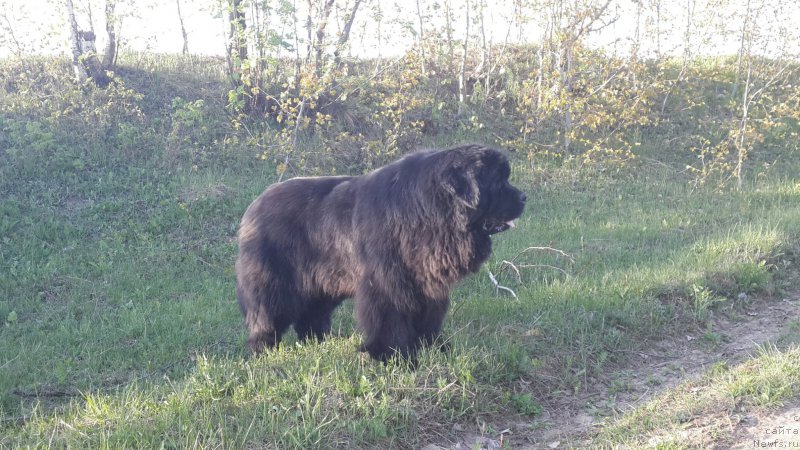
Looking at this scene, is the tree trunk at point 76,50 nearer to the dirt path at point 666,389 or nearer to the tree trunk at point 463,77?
the tree trunk at point 463,77

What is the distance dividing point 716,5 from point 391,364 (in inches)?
563

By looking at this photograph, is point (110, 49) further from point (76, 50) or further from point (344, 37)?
point (344, 37)

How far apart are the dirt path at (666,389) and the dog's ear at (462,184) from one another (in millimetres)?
1803

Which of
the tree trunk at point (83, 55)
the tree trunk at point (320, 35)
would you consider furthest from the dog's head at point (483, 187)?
the tree trunk at point (83, 55)

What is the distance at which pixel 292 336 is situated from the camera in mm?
6910

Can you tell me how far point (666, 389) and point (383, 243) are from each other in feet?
8.98

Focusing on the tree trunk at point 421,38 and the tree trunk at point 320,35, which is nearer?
the tree trunk at point 320,35

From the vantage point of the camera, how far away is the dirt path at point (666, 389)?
4637 mm

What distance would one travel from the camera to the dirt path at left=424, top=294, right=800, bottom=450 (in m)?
4.64

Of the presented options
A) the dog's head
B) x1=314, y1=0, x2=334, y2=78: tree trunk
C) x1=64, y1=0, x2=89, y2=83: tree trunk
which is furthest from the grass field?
x1=64, y1=0, x2=89, y2=83: tree trunk

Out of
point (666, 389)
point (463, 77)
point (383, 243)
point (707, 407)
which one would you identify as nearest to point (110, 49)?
point (463, 77)

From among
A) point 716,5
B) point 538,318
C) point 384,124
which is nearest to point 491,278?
point 538,318

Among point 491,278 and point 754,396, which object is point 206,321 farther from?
point 754,396

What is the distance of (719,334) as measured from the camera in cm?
694
